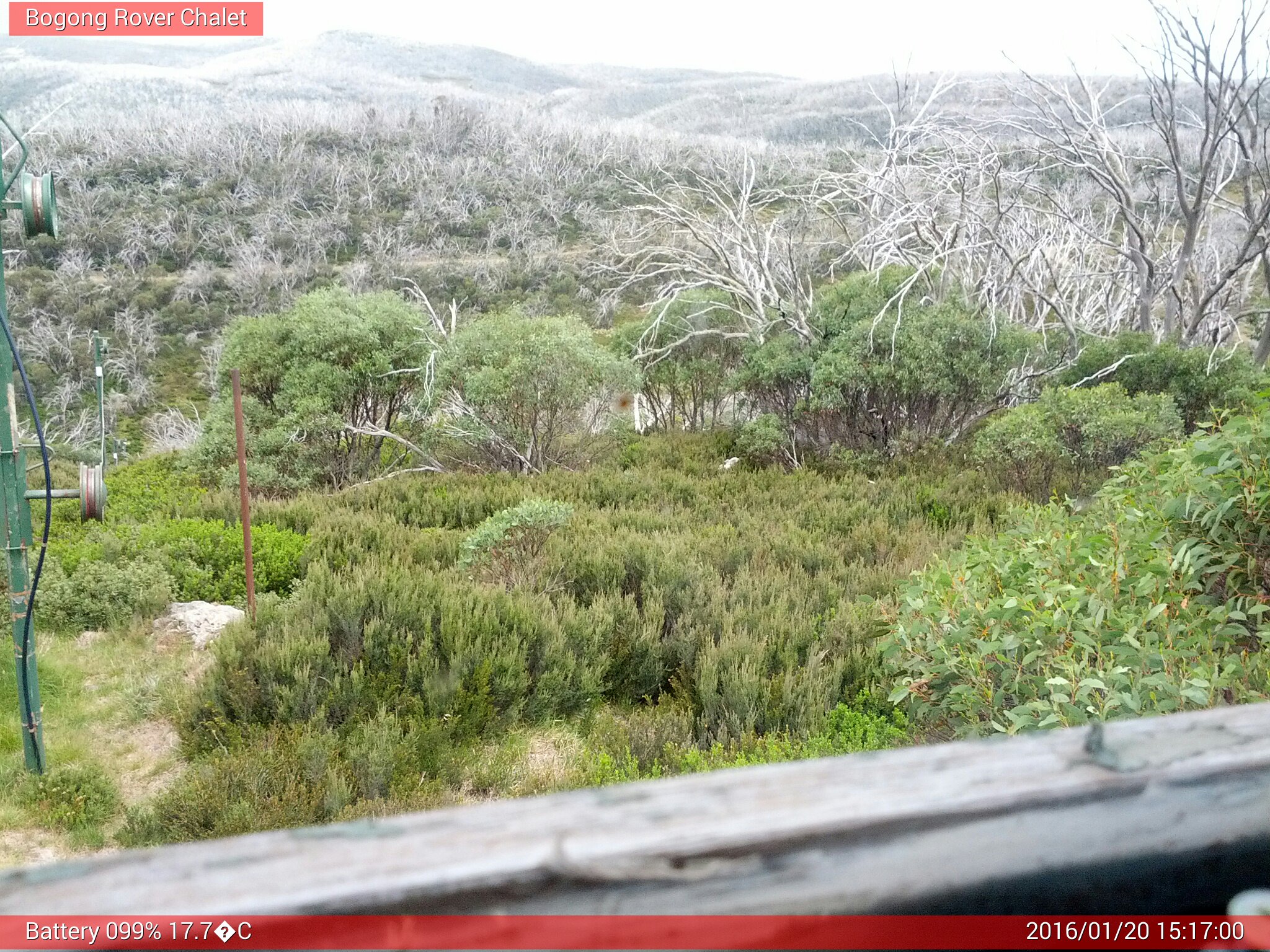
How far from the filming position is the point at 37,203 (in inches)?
146

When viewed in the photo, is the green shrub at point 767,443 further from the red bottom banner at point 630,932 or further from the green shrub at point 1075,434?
the red bottom banner at point 630,932

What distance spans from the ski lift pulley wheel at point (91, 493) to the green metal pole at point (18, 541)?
226mm

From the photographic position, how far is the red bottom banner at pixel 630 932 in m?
0.54

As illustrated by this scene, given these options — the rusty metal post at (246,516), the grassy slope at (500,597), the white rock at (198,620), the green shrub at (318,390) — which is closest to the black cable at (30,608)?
the grassy slope at (500,597)

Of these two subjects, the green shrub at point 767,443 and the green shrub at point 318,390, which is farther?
the green shrub at point 318,390

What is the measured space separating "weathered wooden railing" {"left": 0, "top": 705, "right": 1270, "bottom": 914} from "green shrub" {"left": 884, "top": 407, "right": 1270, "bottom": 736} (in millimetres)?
1832

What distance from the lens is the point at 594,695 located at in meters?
4.88

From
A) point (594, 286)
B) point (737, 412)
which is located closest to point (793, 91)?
point (594, 286)

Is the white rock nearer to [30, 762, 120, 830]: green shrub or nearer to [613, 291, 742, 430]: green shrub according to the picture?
[30, 762, 120, 830]: green shrub

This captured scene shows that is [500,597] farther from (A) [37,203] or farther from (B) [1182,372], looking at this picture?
(B) [1182,372]

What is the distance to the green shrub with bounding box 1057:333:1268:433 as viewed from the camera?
29.3 ft

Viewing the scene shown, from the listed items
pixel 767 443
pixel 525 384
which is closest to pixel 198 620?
pixel 525 384

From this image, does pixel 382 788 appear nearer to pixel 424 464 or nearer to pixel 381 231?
pixel 424 464

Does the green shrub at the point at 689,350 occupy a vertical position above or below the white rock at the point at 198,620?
above
